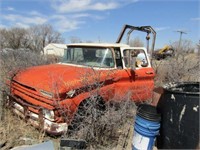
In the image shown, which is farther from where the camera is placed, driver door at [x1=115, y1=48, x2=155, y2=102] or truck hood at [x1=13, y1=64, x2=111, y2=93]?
driver door at [x1=115, y1=48, x2=155, y2=102]

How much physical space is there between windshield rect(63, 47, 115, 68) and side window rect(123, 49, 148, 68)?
479 millimetres

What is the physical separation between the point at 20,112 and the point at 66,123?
117 centimetres

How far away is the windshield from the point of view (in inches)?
207

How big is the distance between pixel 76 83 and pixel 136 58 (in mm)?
2143

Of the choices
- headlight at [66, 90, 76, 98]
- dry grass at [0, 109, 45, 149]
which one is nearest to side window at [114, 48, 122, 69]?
headlight at [66, 90, 76, 98]

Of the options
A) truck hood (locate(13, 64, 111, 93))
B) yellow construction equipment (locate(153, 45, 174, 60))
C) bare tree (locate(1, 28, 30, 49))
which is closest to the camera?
truck hood (locate(13, 64, 111, 93))

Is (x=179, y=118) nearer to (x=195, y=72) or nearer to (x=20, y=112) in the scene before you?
(x=20, y=112)

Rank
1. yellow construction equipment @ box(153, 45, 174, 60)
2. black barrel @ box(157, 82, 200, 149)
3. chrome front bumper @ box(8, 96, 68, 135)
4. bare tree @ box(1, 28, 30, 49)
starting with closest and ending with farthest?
black barrel @ box(157, 82, 200, 149), chrome front bumper @ box(8, 96, 68, 135), yellow construction equipment @ box(153, 45, 174, 60), bare tree @ box(1, 28, 30, 49)

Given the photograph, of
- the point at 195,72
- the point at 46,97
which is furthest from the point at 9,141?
the point at 195,72

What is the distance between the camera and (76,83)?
4215mm

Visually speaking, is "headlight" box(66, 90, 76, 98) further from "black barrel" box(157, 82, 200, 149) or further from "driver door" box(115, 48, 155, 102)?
"black barrel" box(157, 82, 200, 149)

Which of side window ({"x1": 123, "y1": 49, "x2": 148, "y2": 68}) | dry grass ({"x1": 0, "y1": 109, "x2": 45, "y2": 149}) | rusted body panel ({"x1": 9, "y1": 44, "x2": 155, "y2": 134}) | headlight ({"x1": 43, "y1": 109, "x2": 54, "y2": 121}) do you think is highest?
side window ({"x1": 123, "y1": 49, "x2": 148, "y2": 68})

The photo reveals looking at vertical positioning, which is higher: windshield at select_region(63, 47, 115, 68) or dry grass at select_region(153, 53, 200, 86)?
windshield at select_region(63, 47, 115, 68)

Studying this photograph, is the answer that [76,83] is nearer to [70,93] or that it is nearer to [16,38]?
[70,93]
